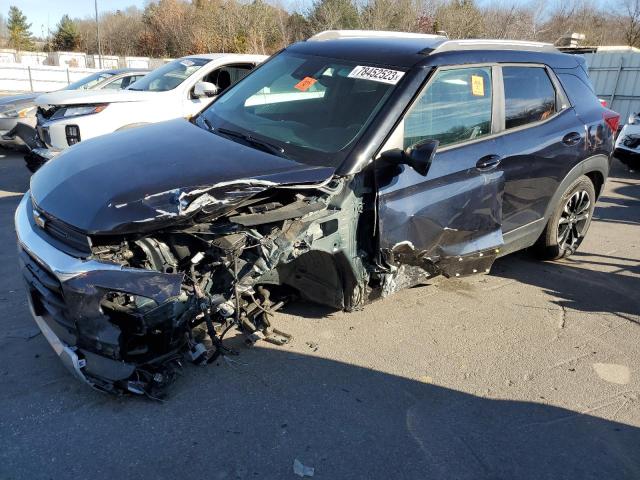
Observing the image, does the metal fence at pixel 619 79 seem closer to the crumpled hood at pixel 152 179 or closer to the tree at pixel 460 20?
the tree at pixel 460 20

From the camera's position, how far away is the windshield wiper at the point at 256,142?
11.0 ft

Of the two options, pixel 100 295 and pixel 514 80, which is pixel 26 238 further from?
pixel 514 80

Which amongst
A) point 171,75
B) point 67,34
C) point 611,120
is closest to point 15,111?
point 171,75

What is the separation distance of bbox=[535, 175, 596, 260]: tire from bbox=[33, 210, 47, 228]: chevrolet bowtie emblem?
412 centimetres

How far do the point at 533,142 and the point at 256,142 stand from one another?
7.50 feet

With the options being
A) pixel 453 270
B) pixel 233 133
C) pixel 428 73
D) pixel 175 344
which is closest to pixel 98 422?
pixel 175 344

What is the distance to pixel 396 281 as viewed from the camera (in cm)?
367

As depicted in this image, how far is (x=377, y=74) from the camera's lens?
145 inches

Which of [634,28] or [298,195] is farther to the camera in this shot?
[634,28]

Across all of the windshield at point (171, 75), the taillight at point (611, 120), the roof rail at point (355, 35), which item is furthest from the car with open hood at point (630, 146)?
the windshield at point (171, 75)

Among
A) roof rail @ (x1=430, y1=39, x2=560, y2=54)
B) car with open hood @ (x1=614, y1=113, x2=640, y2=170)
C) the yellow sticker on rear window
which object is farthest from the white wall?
the yellow sticker on rear window

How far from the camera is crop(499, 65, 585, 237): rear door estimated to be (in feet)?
13.5

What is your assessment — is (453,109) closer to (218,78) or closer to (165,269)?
(165,269)

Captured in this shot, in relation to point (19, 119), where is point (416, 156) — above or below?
above
